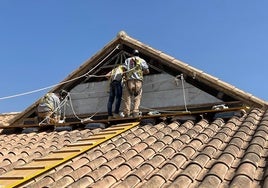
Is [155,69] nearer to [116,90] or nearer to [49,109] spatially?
[116,90]

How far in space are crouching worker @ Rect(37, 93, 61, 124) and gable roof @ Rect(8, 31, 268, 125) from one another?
1.18 feet

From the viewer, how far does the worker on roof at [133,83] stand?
9.71m

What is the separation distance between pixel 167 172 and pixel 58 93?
21.8 ft

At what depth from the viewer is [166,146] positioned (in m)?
6.71

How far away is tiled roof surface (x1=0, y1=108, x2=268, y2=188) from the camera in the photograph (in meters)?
5.02

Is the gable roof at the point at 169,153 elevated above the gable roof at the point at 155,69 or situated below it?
below

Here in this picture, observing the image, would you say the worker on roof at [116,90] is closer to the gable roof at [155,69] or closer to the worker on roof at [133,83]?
the worker on roof at [133,83]

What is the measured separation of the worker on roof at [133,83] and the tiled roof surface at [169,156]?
1322mm

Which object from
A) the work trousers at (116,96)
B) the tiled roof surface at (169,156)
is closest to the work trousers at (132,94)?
the work trousers at (116,96)

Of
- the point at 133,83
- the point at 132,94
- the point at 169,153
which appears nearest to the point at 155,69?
the point at 133,83

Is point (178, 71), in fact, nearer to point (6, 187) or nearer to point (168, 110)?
point (168, 110)

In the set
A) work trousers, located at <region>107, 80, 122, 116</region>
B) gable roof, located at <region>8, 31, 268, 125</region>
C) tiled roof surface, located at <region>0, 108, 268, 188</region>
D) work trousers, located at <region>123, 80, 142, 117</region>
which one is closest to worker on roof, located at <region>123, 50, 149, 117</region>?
work trousers, located at <region>123, 80, 142, 117</region>

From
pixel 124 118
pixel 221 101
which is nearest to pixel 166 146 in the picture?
pixel 124 118

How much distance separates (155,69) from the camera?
33.5 feet
